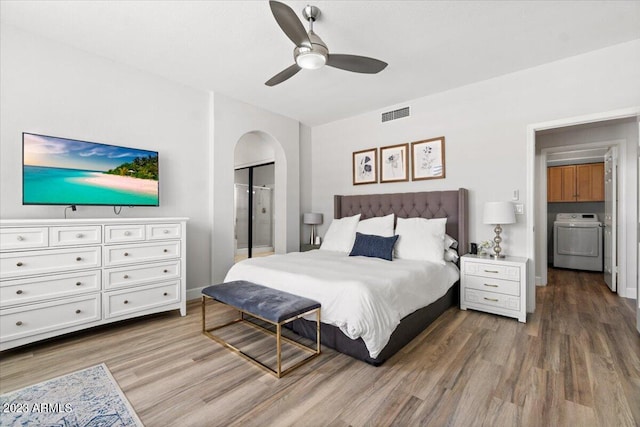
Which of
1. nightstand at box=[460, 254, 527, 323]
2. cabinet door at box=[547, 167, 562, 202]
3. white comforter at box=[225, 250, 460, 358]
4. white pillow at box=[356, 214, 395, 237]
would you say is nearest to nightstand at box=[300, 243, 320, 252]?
white pillow at box=[356, 214, 395, 237]

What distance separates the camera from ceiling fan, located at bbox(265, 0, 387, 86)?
1946 mm

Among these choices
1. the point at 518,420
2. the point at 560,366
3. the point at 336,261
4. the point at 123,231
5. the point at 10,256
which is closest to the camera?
the point at 518,420

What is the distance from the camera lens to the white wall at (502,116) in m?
2.89

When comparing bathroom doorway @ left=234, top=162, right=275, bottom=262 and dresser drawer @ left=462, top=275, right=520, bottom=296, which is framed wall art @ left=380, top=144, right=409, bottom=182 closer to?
dresser drawer @ left=462, top=275, right=520, bottom=296

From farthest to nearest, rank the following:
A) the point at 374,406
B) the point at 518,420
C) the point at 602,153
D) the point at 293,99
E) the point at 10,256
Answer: the point at 602,153
the point at 293,99
the point at 10,256
the point at 374,406
the point at 518,420

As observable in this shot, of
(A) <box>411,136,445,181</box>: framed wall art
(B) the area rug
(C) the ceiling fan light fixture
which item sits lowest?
(B) the area rug

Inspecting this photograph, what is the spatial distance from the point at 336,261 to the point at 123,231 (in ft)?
6.97

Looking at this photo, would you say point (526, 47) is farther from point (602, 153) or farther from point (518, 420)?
point (602, 153)

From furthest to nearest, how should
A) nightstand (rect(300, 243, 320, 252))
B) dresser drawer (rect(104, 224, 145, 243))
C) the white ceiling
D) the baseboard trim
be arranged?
nightstand (rect(300, 243, 320, 252))
the baseboard trim
dresser drawer (rect(104, 224, 145, 243))
the white ceiling

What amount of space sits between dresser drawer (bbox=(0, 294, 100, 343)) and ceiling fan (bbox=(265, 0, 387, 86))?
267 centimetres

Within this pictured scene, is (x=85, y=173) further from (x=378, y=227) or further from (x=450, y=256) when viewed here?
(x=450, y=256)

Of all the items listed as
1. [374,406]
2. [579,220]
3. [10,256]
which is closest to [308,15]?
[374,406]

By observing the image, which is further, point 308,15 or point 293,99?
point 293,99

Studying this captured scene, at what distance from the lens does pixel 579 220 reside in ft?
18.3
